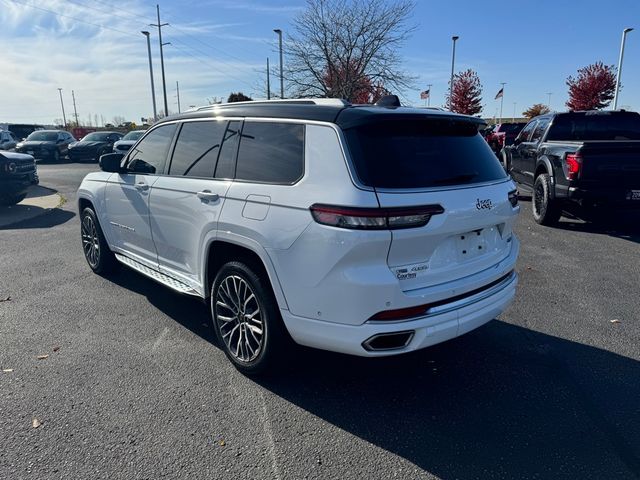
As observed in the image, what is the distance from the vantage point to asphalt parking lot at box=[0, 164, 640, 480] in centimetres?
259

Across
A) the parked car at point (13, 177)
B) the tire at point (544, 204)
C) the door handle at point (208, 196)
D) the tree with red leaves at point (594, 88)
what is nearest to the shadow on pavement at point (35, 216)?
the parked car at point (13, 177)

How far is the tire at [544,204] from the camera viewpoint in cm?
831

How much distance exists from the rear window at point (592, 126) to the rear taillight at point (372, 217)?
310 inches

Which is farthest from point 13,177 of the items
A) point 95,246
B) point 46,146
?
point 46,146

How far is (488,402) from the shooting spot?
314 cm

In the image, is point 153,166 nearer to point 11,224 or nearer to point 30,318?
point 30,318

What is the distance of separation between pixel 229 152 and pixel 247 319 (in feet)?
4.10

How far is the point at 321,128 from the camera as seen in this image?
296 cm

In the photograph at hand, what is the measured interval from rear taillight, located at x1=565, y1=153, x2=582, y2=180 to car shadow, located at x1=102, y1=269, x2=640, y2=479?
14.3 feet

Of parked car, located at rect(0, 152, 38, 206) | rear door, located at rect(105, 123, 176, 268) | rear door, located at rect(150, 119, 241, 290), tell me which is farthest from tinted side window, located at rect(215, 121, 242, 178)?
parked car, located at rect(0, 152, 38, 206)

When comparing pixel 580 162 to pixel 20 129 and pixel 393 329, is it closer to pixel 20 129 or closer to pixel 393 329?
pixel 393 329

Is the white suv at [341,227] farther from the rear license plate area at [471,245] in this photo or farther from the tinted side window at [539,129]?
the tinted side window at [539,129]

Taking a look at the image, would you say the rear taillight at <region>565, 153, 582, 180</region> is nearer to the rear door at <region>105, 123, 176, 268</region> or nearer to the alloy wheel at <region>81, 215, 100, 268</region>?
the rear door at <region>105, 123, 176, 268</region>

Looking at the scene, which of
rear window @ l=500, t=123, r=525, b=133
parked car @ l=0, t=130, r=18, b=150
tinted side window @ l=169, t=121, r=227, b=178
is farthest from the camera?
rear window @ l=500, t=123, r=525, b=133
